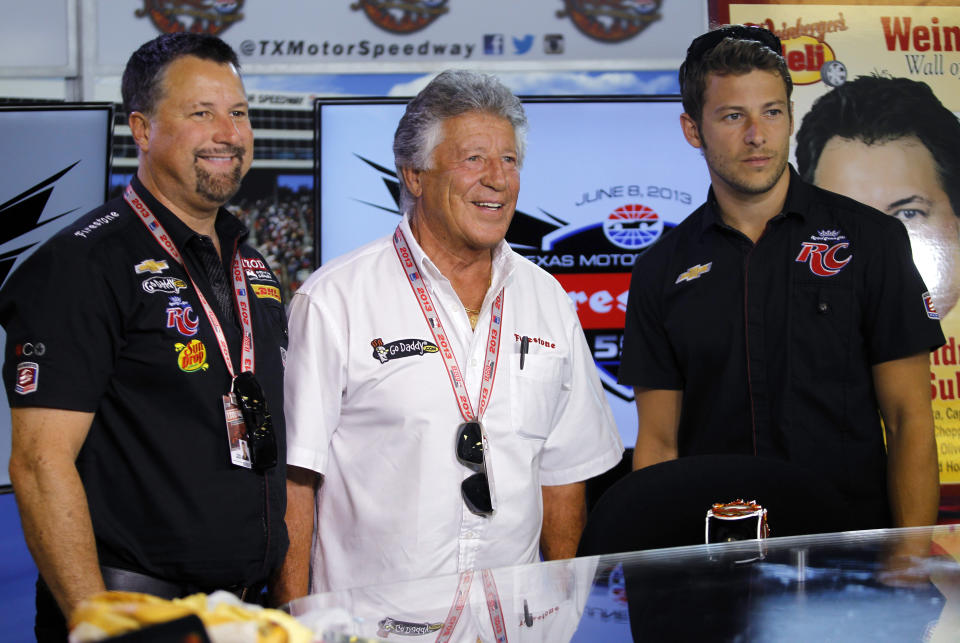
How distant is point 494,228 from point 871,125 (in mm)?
2359

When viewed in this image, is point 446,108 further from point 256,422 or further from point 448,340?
point 256,422

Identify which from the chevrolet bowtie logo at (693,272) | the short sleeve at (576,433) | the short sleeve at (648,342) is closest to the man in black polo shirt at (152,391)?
the short sleeve at (576,433)

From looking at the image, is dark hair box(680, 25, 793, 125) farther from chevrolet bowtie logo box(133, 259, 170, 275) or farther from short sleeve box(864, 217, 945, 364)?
chevrolet bowtie logo box(133, 259, 170, 275)

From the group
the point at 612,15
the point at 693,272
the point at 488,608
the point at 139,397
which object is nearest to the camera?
the point at 488,608

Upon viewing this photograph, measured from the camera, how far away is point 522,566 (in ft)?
4.70

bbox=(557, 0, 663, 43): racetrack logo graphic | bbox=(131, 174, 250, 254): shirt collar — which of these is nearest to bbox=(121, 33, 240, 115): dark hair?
bbox=(131, 174, 250, 254): shirt collar

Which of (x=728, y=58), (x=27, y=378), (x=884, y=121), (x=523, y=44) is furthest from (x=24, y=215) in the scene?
(x=884, y=121)

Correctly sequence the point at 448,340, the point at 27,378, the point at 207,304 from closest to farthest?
the point at 27,378, the point at 207,304, the point at 448,340

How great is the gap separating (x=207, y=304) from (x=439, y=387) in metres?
0.52

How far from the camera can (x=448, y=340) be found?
212 centimetres

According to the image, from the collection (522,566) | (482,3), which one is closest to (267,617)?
(522,566)

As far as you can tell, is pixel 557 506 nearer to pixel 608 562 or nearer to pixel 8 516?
pixel 608 562

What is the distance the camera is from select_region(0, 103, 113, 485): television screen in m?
3.71

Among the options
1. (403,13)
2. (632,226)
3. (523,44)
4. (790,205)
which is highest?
(403,13)
